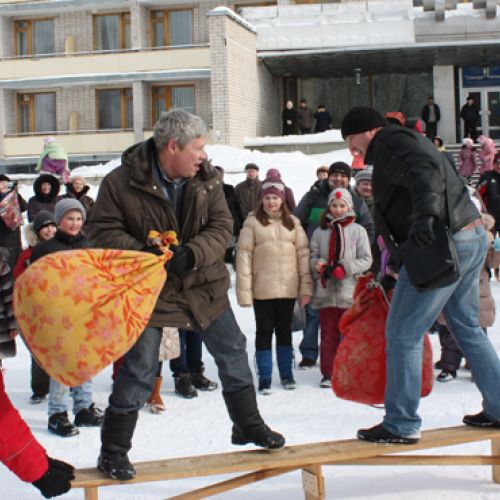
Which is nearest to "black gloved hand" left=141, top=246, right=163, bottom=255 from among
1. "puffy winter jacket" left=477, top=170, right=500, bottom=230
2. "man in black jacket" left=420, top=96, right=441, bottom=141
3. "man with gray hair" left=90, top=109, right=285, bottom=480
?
"man with gray hair" left=90, top=109, right=285, bottom=480

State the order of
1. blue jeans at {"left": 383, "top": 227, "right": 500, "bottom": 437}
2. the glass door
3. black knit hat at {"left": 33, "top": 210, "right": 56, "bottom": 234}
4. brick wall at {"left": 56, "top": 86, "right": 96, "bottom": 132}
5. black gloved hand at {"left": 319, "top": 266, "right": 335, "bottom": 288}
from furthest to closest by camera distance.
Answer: brick wall at {"left": 56, "top": 86, "right": 96, "bottom": 132}
the glass door
black gloved hand at {"left": 319, "top": 266, "right": 335, "bottom": 288}
black knit hat at {"left": 33, "top": 210, "right": 56, "bottom": 234}
blue jeans at {"left": 383, "top": 227, "right": 500, "bottom": 437}

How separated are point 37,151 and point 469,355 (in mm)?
27964

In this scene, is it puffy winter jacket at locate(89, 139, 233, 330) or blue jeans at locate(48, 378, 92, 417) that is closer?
puffy winter jacket at locate(89, 139, 233, 330)

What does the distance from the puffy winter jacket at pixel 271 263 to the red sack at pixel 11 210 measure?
4.19m

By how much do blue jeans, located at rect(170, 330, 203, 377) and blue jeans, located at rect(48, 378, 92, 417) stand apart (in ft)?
3.48

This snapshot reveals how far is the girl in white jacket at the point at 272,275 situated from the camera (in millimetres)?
6863

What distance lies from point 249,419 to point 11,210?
23.0 ft

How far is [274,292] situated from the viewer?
686cm

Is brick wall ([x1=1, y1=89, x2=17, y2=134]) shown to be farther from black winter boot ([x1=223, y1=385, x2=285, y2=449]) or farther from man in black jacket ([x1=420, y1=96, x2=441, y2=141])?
black winter boot ([x1=223, y1=385, x2=285, y2=449])

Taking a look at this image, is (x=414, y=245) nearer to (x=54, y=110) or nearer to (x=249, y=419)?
(x=249, y=419)

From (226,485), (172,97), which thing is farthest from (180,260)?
(172,97)

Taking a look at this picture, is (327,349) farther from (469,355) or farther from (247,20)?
(247,20)

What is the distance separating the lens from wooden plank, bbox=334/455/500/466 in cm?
418

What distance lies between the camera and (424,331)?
157 inches
